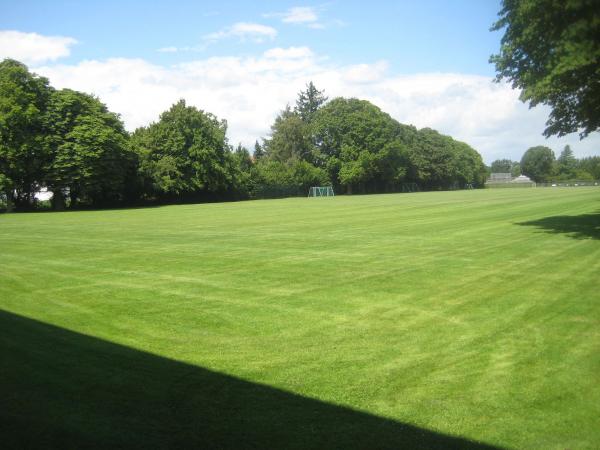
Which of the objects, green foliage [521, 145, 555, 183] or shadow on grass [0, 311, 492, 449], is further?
green foliage [521, 145, 555, 183]

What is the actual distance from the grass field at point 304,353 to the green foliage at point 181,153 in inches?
1957

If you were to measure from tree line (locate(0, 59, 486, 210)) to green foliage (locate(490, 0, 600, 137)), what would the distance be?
43436mm

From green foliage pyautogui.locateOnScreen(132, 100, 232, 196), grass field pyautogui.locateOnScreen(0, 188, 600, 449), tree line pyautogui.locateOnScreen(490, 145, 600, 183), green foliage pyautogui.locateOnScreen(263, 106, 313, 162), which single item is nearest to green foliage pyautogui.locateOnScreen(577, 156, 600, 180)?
tree line pyautogui.locateOnScreen(490, 145, 600, 183)

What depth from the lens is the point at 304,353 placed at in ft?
19.6

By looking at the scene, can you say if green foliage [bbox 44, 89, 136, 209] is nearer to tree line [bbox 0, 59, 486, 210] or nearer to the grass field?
tree line [bbox 0, 59, 486, 210]

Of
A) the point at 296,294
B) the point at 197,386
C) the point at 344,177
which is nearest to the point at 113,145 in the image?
the point at 344,177

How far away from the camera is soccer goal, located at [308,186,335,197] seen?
85.2m

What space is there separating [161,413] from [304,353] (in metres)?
2.06

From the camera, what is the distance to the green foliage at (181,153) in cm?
6041

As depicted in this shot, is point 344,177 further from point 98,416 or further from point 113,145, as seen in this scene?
point 98,416

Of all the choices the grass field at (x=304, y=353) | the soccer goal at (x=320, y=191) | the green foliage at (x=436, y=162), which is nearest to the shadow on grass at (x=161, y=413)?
the grass field at (x=304, y=353)

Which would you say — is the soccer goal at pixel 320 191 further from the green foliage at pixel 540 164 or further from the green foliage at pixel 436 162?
the green foliage at pixel 540 164

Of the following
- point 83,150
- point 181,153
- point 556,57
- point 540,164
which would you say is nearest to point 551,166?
point 540,164

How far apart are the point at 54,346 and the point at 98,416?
231cm
